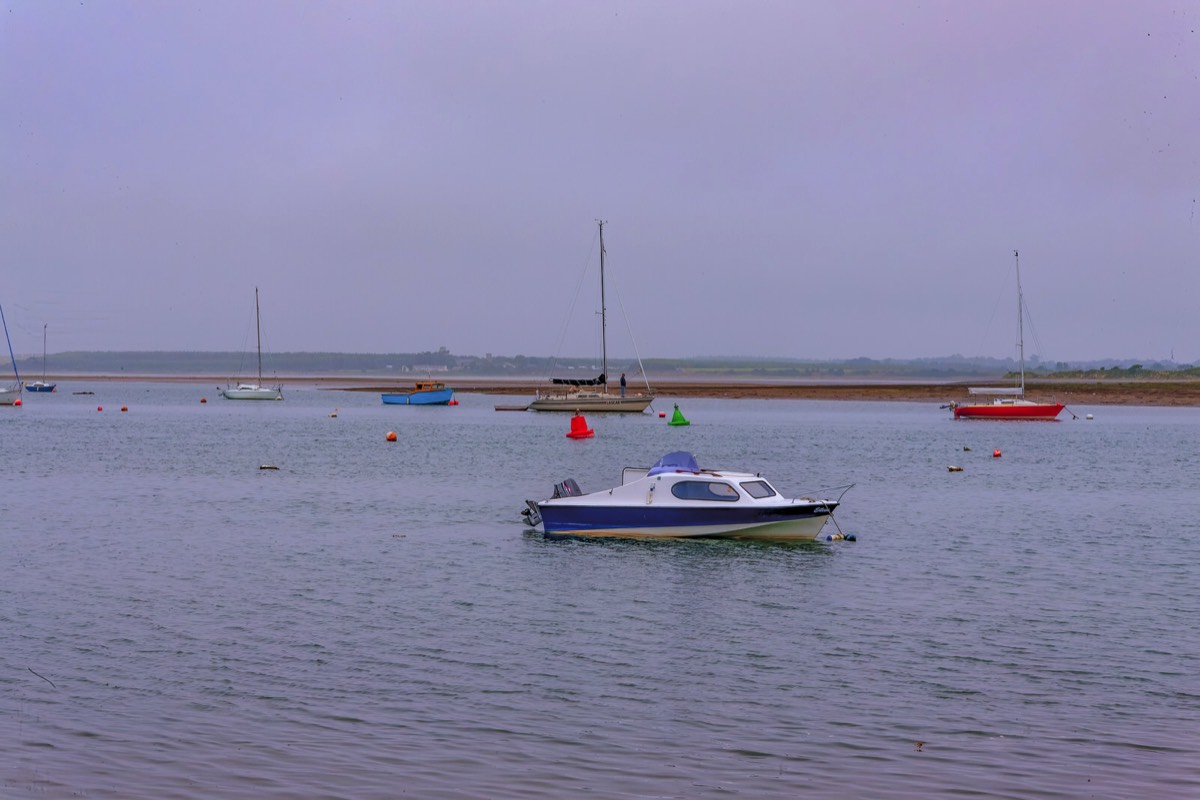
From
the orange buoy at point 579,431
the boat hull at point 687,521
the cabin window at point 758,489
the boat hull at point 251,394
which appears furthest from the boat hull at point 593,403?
the cabin window at point 758,489

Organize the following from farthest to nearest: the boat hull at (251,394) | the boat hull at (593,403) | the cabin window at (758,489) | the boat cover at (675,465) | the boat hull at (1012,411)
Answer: the boat hull at (251,394) → the boat hull at (593,403) → the boat hull at (1012,411) → the boat cover at (675,465) → the cabin window at (758,489)

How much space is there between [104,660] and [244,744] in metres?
5.91

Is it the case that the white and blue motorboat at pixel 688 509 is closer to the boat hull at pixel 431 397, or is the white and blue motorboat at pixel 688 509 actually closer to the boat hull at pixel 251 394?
the boat hull at pixel 431 397

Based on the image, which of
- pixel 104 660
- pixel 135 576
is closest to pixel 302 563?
pixel 135 576

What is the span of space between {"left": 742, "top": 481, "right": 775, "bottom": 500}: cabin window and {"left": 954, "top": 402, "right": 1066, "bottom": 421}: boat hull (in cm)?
7961

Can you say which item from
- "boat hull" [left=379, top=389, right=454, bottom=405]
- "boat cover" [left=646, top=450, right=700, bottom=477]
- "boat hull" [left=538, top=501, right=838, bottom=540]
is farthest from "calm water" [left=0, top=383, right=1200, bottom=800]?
"boat hull" [left=379, top=389, right=454, bottom=405]

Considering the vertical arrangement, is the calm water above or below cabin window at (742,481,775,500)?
below

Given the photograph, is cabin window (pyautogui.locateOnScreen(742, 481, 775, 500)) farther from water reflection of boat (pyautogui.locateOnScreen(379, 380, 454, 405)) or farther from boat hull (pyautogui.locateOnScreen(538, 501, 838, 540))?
water reflection of boat (pyautogui.locateOnScreen(379, 380, 454, 405))

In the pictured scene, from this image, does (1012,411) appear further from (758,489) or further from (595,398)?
(758,489)

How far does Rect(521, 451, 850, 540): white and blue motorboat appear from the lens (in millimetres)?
34469

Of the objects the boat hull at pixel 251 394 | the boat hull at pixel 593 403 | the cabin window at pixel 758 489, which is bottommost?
the cabin window at pixel 758 489

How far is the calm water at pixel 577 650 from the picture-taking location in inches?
597

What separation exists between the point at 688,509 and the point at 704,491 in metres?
0.68

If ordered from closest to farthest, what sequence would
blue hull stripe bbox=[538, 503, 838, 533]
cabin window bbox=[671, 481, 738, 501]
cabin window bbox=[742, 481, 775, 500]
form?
blue hull stripe bbox=[538, 503, 838, 533], cabin window bbox=[671, 481, 738, 501], cabin window bbox=[742, 481, 775, 500]
